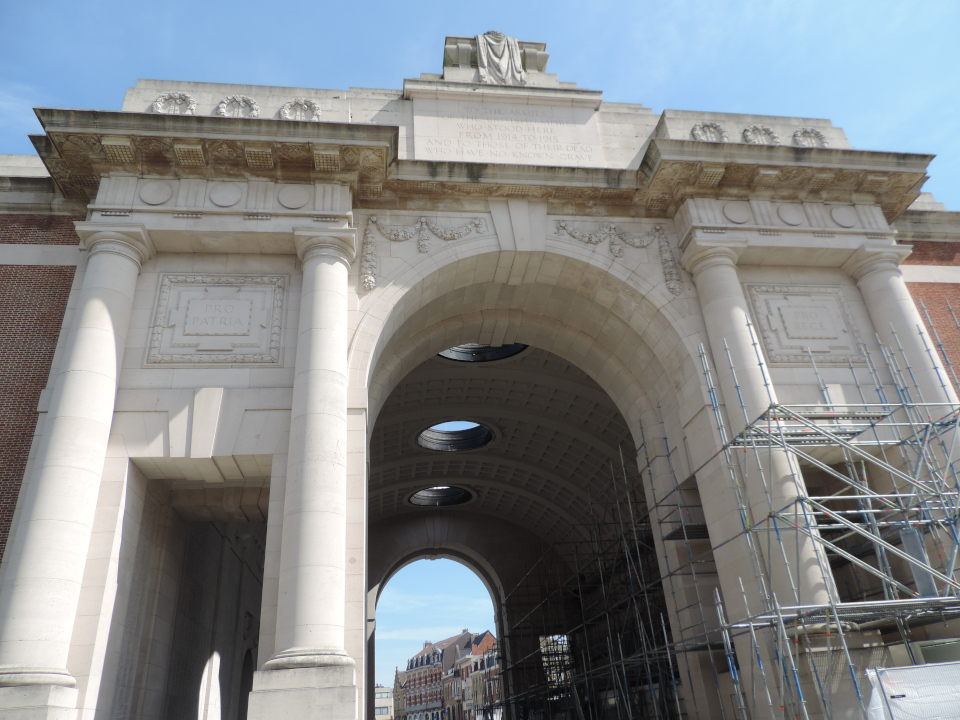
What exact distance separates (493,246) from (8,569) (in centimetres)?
1130

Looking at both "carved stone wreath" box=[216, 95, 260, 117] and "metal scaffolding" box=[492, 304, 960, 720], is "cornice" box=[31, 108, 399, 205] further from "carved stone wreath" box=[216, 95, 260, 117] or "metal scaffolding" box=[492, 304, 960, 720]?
"metal scaffolding" box=[492, 304, 960, 720]

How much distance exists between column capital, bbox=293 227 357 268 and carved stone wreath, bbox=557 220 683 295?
5.24m

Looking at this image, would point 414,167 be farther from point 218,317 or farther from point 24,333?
point 24,333

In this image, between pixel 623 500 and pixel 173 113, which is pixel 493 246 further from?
pixel 623 500

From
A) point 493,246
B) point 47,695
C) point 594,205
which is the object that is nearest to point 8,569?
point 47,695

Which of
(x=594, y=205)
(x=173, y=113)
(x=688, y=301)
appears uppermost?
(x=173, y=113)

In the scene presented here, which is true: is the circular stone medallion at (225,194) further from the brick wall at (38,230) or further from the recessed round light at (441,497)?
the recessed round light at (441,497)

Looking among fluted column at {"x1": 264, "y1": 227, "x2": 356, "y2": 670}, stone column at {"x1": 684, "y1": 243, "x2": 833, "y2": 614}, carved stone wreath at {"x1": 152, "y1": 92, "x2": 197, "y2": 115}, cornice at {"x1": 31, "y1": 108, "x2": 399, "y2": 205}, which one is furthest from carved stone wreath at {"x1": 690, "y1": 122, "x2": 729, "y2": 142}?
carved stone wreath at {"x1": 152, "y1": 92, "x2": 197, "y2": 115}

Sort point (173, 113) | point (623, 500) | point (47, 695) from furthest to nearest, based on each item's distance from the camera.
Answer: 1. point (623, 500)
2. point (173, 113)
3. point (47, 695)

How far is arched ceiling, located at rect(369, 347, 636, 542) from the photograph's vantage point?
25.6m

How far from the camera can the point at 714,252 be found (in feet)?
53.5

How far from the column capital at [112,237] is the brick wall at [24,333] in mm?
1432

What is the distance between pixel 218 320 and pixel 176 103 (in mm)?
5563

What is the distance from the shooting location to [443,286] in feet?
56.0
